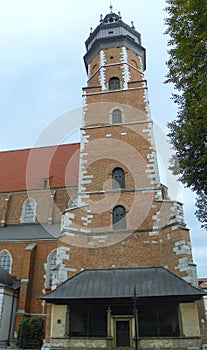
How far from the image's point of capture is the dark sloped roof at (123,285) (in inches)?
442

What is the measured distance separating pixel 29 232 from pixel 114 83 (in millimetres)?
11794

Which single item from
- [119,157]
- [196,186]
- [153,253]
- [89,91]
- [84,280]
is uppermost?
[89,91]

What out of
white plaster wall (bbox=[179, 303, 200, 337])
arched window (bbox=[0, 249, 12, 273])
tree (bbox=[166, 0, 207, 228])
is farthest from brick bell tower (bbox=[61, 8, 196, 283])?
arched window (bbox=[0, 249, 12, 273])

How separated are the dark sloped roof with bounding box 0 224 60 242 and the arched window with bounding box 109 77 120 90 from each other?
10.3 meters

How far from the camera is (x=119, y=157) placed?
1648 centimetres

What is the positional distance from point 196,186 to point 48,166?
16.7 metres

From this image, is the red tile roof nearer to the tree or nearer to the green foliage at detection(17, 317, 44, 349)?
the green foliage at detection(17, 317, 44, 349)

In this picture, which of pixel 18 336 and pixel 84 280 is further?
pixel 18 336

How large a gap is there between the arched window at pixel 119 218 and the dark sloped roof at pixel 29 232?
556 centimetres

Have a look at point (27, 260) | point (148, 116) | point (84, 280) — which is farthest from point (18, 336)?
point (148, 116)

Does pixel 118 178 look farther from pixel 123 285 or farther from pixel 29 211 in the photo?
pixel 29 211

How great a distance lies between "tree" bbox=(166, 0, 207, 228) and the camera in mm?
7824

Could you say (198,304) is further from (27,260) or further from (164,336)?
(27,260)

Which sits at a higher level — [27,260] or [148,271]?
[27,260]
